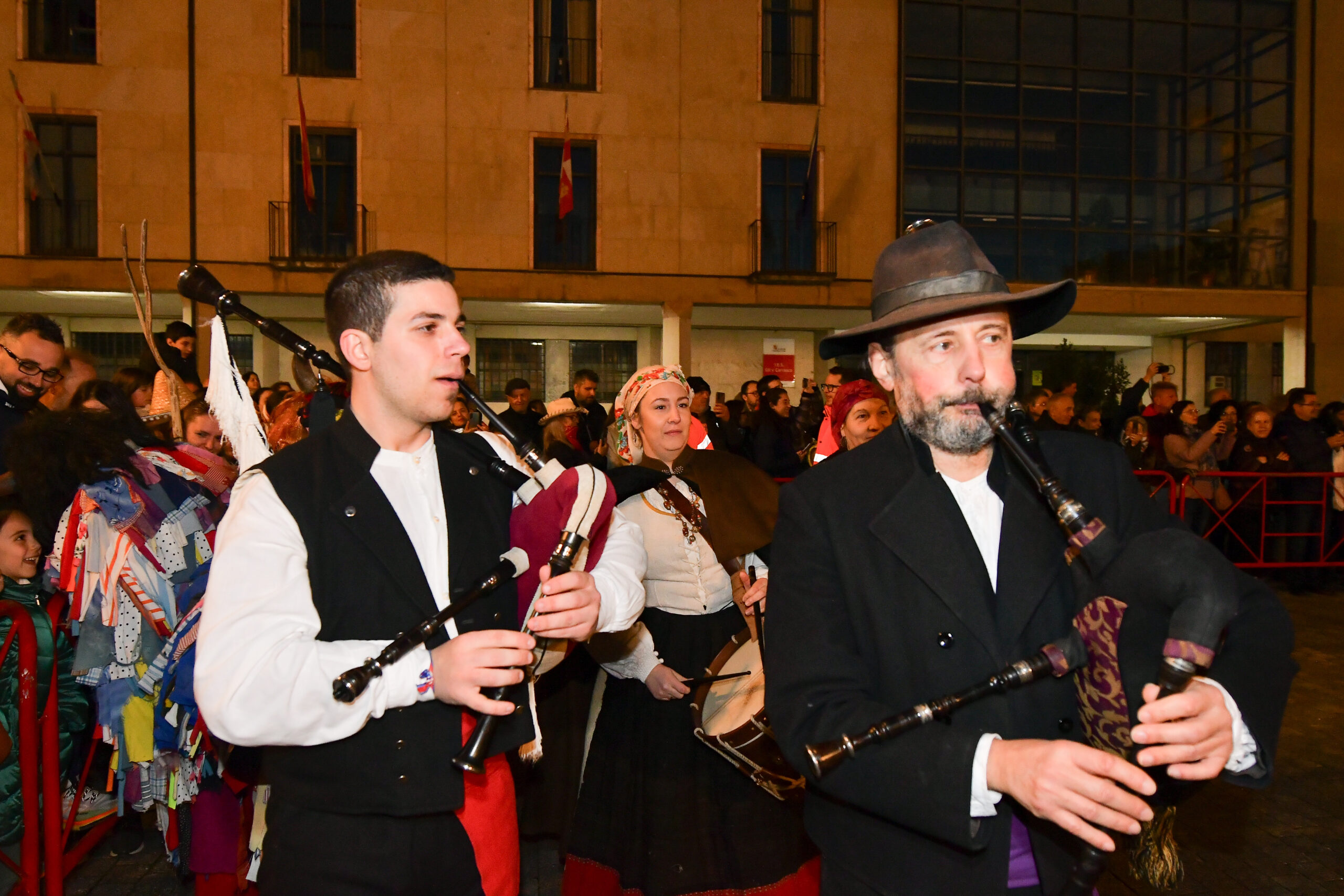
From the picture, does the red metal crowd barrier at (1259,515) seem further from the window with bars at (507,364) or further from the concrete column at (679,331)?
the window with bars at (507,364)

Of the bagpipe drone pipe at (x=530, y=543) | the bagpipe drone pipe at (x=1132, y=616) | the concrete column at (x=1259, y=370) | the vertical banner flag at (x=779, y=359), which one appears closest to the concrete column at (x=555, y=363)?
the vertical banner flag at (x=779, y=359)

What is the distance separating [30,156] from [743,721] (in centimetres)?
1807

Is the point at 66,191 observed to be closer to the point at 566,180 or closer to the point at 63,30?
the point at 63,30

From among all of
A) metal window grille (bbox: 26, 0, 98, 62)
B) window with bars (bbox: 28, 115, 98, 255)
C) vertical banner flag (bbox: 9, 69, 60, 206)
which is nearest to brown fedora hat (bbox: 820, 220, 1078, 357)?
vertical banner flag (bbox: 9, 69, 60, 206)

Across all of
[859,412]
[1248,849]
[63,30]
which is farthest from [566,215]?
[1248,849]

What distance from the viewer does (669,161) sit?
1756cm

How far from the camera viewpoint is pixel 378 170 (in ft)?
55.4

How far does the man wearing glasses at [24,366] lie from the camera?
448cm

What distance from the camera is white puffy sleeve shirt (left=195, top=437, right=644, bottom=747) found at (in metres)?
1.73

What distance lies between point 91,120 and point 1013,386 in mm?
19581

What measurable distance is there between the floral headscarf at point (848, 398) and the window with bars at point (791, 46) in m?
15.1

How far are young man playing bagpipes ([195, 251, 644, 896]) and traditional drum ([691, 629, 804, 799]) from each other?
1110 millimetres

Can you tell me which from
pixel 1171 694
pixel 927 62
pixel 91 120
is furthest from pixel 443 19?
pixel 1171 694

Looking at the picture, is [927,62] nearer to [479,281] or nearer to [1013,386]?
[479,281]
